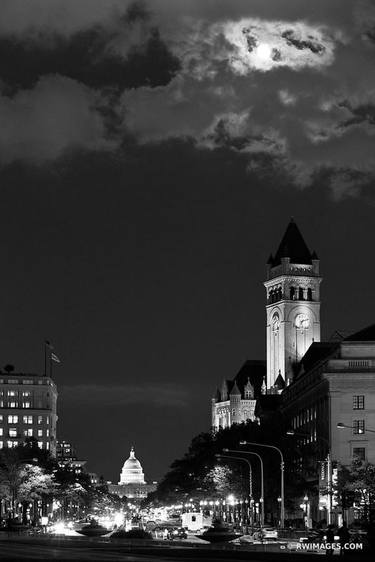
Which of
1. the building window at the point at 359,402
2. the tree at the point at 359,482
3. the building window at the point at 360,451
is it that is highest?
the building window at the point at 359,402

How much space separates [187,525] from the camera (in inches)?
5989

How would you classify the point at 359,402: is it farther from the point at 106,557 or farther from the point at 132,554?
the point at 106,557

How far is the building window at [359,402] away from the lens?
562 feet

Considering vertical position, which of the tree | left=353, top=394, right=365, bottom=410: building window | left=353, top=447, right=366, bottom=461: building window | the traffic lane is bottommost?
the traffic lane

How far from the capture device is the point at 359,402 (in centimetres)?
17162

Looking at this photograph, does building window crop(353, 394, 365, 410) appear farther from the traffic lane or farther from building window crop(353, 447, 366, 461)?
the traffic lane

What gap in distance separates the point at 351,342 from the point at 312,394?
70.2 ft

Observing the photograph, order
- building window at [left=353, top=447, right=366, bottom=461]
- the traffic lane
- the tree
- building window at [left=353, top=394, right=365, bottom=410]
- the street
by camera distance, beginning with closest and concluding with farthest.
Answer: the traffic lane → the street → the tree → building window at [left=353, top=447, right=366, bottom=461] → building window at [left=353, top=394, right=365, bottom=410]

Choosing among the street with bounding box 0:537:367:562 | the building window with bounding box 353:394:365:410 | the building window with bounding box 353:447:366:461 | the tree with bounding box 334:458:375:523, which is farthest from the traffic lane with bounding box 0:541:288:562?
the building window with bounding box 353:394:365:410

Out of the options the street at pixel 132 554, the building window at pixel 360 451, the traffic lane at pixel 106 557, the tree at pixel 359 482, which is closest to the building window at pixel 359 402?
the building window at pixel 360 451

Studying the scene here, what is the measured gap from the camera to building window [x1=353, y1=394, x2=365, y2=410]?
171 meters

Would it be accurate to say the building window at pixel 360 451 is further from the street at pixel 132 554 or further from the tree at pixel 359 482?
the street at pixel 132 554

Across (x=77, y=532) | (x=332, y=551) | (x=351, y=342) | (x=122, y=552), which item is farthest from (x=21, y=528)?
(x=332, y=551)

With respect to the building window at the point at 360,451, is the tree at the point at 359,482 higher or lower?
lower
